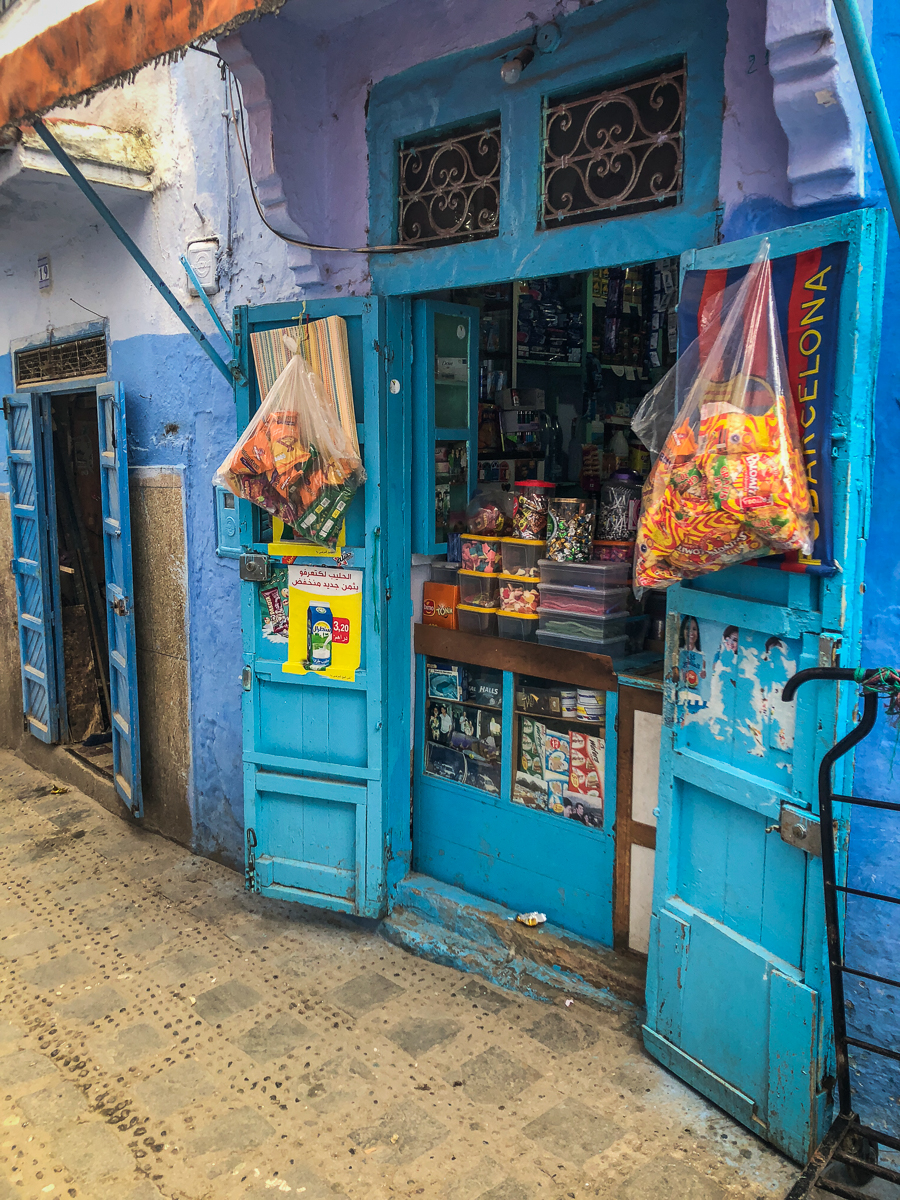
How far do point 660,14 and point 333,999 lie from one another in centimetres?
371

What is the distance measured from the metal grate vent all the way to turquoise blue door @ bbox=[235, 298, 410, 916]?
1929 millimetres

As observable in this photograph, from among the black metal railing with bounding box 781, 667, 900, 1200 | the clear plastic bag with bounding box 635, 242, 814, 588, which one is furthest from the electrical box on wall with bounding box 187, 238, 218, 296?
the black metal railing with bounding box 781, 667, 900, 1200

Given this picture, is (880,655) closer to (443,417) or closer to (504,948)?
(504,948)

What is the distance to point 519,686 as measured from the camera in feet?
12.7

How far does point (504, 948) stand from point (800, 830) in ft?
5.32

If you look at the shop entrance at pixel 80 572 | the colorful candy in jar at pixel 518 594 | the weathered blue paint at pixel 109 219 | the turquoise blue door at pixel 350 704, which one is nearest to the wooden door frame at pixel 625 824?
the colorful candy in jar at pixel 518 594

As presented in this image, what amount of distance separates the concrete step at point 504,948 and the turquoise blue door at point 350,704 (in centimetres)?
16

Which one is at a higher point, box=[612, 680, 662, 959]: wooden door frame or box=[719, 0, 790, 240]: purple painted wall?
box=[719, 0, 790, 240]: purple painted wall

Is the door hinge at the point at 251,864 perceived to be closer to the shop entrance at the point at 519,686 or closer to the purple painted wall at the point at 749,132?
the shop entrance at the point at 519,686

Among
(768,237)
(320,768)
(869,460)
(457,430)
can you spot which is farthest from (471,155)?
(320,768)

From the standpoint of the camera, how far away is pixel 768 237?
248cm

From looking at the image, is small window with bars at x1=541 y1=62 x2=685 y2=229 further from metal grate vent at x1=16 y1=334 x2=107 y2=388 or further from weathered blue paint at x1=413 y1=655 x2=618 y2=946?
metal grate vent at x1=16 y1=334 x2=107 y2=388

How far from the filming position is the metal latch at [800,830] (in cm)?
250

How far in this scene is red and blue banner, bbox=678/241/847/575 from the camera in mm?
2354
